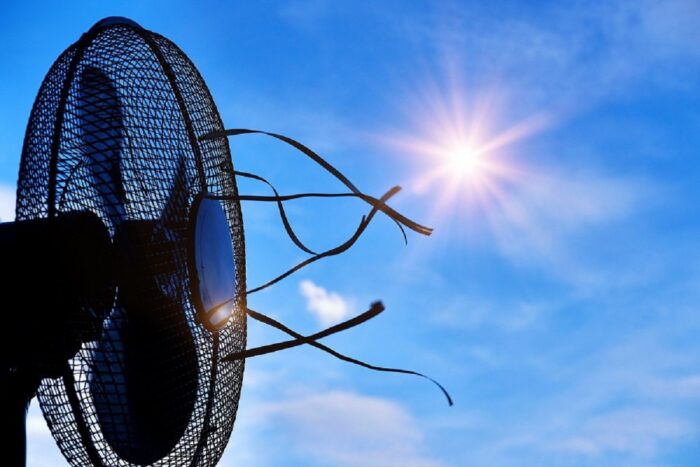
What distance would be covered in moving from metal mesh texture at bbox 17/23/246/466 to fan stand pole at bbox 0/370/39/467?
1.8 inches

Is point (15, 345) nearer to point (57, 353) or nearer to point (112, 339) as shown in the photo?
point (57, 353)

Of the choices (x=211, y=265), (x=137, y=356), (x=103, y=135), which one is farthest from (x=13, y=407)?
(x=103, y=135)

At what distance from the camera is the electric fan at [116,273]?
82.4 inches

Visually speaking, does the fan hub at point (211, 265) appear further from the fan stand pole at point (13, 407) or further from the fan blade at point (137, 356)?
the fan stand pole at point (13, 407)

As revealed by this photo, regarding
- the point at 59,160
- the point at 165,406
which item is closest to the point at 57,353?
the point at 165,406

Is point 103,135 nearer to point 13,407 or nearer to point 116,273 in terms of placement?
point 116,273

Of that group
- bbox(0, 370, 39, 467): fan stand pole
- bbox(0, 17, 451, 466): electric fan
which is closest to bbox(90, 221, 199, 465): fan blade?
bbox(0, 17, 451, 466): electric fan

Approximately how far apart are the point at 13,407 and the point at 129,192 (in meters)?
0.69

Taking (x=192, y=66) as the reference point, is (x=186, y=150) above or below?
below

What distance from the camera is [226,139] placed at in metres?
2.69

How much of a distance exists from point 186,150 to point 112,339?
57 centimetres

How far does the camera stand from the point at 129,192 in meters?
2.08

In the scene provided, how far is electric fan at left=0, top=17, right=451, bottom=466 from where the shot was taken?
2092mm

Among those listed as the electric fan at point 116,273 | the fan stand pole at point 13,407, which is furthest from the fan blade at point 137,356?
the fan stand pole at point 13,407
